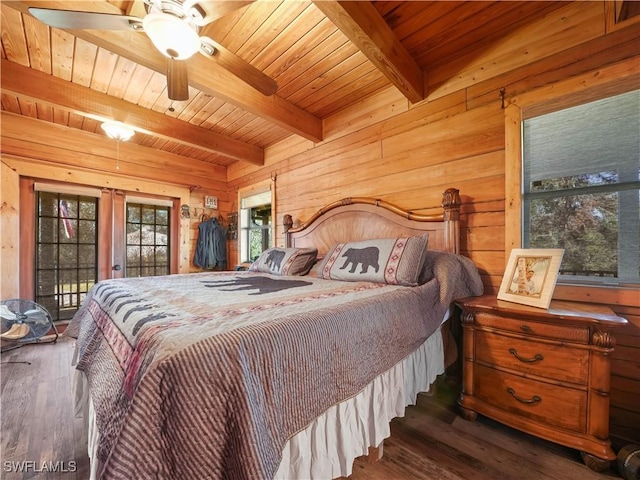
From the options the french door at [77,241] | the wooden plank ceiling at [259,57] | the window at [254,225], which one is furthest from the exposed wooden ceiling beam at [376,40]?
the french door at [77,241]

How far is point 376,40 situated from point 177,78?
4.12ft

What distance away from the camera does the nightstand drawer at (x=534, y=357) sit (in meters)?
1.24

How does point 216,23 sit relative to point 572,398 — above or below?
above

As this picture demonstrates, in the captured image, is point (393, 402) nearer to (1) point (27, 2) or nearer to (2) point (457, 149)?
(2) point (457, 149)

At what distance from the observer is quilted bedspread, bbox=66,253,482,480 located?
0.62 m

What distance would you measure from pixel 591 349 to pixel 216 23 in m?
2.73

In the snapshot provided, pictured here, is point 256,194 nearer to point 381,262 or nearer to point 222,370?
point 381,262

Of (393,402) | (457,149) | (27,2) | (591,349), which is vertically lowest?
(393,402)

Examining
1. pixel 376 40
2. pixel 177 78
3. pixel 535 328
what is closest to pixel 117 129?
pixel 177 78

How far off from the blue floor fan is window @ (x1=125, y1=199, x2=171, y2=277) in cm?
132

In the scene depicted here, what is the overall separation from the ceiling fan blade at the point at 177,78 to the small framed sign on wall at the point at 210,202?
108 inches

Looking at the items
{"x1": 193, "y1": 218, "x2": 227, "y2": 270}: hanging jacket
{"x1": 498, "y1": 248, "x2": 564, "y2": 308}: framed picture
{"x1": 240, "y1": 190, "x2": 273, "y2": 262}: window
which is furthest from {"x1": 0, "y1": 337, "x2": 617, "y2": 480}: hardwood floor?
{"x1": 240, "y1": 190, "x2": 273, "y2": 262}: window

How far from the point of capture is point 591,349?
120cm

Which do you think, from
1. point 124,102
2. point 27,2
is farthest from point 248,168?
point 27,2
